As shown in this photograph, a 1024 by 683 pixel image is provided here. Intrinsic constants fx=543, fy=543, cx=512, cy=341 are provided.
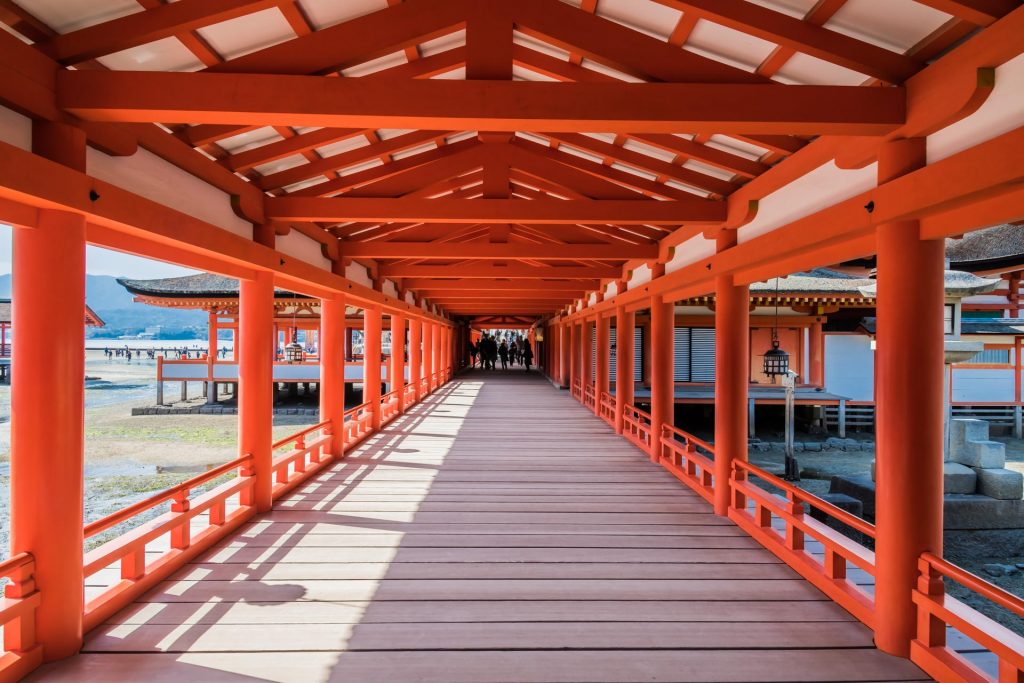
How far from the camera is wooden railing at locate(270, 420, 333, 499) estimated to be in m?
5.65

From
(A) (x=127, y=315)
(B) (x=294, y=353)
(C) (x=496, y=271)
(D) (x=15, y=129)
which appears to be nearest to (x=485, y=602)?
(D) (x=15, y=129)

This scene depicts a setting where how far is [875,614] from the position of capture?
303 cm

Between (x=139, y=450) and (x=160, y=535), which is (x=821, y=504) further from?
(x=139, y=450)

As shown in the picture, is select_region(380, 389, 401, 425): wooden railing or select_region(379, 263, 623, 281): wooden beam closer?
select_region(379, 263, 623, 281): wooden beam

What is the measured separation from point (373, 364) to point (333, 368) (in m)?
2.31

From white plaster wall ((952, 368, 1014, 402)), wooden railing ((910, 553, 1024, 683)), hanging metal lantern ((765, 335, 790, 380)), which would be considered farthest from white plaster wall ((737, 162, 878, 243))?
white plaster wall ((952, 368, 1014, 402))

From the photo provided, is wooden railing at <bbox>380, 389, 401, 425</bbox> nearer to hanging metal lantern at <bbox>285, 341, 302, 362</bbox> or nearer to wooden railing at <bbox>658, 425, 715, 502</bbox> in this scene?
wooden railing at <bbox>658, 425, 715, 502</bbox>

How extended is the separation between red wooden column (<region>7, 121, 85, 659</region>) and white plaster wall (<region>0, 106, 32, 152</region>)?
3 cm

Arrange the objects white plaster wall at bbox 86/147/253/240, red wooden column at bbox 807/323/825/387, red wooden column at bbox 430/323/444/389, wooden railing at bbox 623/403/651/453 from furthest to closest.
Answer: red wooden column at bbox 430/323/444/389 → red wooden column at bbox 807/323/825/387 → wooden railing at bbox 623/403/651/453 → white plaster wall at bbox 86/147/253/240

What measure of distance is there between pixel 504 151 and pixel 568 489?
3.62 metres

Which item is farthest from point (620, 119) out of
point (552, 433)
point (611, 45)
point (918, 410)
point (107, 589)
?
point (552, 433)

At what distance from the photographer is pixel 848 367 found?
48.3 feet

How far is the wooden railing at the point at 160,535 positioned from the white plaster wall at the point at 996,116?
4.77 meters

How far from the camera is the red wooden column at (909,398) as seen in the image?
2771mm
